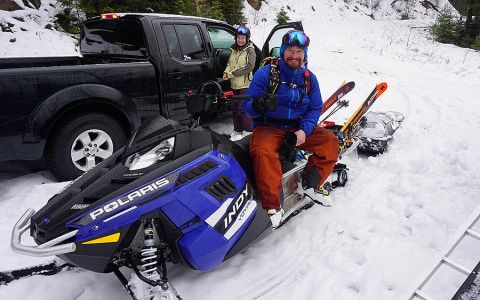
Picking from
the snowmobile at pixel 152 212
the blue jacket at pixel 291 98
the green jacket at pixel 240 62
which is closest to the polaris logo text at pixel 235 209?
the snowmobile at pixel 152 212

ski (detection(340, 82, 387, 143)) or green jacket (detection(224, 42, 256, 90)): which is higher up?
green jacket (detection(224, 42, 256, 90))

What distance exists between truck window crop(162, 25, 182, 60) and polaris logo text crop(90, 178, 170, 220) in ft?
9.94

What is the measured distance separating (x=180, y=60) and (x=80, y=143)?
1.77 m

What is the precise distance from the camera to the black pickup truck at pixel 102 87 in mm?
3490

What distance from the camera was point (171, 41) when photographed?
4824mm

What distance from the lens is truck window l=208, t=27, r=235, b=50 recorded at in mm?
5758

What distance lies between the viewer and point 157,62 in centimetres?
456

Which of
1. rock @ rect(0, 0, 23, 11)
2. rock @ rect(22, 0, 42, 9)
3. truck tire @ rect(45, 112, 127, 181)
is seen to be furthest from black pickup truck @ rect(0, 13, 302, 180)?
rock @ rect(22, 0, 42, 9)

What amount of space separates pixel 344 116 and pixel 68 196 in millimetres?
5724

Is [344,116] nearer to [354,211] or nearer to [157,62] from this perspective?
[354,211]

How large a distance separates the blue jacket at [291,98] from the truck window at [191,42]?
81.2 inches

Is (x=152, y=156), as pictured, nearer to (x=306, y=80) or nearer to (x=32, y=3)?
(x=306, y=80)

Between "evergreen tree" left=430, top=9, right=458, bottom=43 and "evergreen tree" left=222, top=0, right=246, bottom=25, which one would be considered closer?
"evergreen tree" left=222, top=0, right=246, bottom=25

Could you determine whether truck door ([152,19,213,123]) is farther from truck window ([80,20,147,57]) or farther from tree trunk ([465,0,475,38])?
tree trunk ([465,0,475,38])
